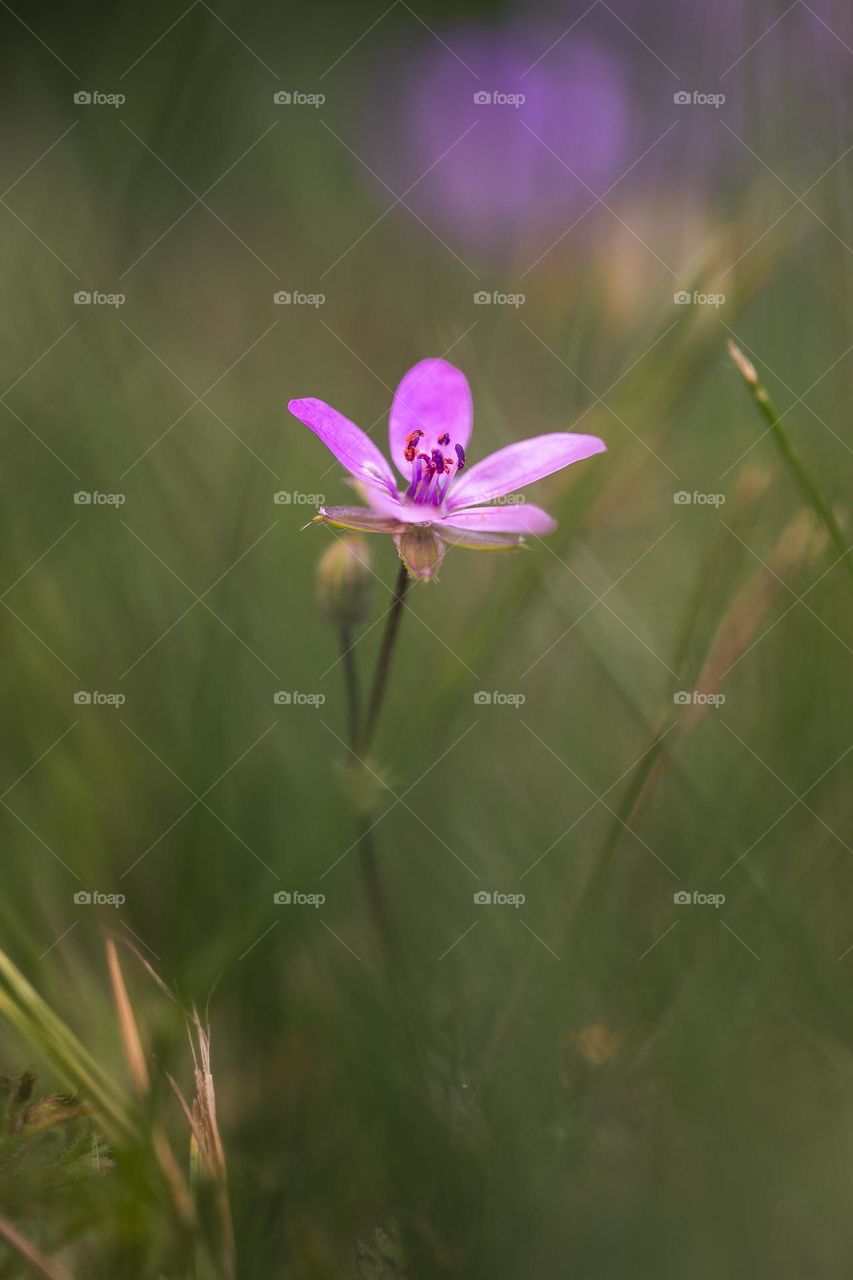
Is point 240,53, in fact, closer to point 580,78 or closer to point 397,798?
point 580,78

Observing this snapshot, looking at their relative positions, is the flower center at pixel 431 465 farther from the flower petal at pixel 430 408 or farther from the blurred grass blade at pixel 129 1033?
the blurred grass blade at pixel 129 1033

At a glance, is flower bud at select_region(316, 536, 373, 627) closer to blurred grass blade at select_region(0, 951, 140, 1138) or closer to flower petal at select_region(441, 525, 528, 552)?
flower petal at select_region(441, 525, 528, 552)

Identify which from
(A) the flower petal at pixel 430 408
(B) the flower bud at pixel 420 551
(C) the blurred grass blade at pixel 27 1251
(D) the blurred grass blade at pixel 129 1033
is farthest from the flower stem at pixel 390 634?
(C) the blurred grass blade at pixel 27 1251

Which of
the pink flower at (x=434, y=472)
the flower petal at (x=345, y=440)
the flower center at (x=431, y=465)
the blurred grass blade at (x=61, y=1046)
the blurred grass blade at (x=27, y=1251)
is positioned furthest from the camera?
the flower center at (x=431, y=465)

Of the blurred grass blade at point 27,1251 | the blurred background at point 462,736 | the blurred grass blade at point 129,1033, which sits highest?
the blurred background at point 462,736

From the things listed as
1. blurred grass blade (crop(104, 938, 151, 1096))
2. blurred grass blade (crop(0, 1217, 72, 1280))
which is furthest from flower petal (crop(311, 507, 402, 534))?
blurred grass blade (crop(0, 1217, 72, 1280))

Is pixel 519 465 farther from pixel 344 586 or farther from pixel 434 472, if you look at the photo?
pixel 344 586

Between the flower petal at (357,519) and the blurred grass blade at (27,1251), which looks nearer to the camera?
the blurred grass blade at (27,1251)
